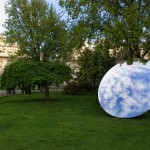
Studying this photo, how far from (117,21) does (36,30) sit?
51.3 ft

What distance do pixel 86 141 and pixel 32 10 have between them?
27852 mm

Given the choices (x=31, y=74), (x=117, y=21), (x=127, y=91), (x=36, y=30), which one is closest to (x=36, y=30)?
(x=36, y=30)

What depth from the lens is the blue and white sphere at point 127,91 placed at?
601 inches

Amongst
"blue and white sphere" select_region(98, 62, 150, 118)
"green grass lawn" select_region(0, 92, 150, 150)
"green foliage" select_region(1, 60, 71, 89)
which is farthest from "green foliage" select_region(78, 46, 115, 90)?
"green grass lawn" select_region(0, 92, 150, 150)

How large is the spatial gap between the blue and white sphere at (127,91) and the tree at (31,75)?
27.2 ft

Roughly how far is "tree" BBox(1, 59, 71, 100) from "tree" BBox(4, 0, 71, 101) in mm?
9403

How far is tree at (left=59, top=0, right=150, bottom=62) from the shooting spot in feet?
70.2

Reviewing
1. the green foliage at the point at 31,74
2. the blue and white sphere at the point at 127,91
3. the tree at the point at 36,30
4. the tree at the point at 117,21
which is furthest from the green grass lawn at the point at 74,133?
the tree at the point at 36,30

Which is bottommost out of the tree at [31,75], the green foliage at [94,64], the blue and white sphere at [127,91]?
the blue and white sphere at [127,91]

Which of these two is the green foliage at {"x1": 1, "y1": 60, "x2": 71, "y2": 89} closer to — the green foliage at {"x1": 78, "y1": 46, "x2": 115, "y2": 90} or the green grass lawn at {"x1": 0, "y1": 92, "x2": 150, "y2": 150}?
the green foliage at {"x1": 78, "y1": 46, "x2": 115, "y2": 90}

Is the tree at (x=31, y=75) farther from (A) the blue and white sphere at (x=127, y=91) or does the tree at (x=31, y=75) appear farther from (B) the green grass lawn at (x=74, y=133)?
(B) the green grass lawn at (x=74, y=133)

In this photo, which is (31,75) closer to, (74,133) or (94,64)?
(94,64)

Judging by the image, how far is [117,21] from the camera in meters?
21.9

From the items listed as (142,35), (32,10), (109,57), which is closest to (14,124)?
(142,35)
